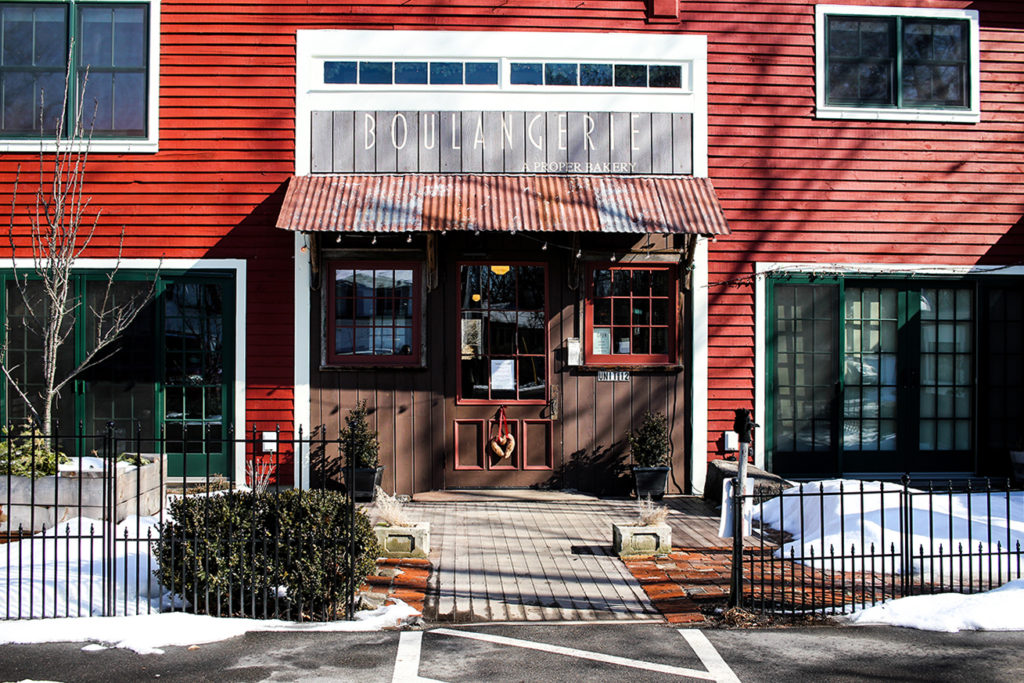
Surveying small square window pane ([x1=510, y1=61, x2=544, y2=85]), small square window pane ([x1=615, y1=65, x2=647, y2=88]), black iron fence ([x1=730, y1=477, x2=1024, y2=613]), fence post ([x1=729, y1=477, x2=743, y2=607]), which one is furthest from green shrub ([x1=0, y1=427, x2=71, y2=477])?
small square window pane ([x1=615, y1=65, x2=647, y2=88])

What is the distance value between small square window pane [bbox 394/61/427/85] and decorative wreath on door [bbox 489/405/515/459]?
4.33 m

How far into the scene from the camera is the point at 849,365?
11.8m

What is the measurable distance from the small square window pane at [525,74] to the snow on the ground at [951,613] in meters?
7.60

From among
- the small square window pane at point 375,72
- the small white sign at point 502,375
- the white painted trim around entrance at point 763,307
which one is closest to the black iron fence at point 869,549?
the white painted trim around entrance at point 763,307

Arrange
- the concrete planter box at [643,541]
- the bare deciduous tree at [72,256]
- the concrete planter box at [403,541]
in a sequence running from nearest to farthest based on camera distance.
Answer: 1. the concrete planter box at [403,541]
2. the concrete planter box at [643,541]
3. the bare deciduous tree at [72,256]

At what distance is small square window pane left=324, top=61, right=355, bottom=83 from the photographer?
11.3m

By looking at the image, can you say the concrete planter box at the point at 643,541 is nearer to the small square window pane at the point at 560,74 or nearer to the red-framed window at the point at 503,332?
the red-framed window at the point at 503,332

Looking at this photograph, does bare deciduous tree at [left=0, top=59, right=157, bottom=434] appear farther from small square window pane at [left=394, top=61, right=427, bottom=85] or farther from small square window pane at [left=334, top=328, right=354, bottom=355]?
small square window pane at [left=394, top=61, right=427, bottom=85]

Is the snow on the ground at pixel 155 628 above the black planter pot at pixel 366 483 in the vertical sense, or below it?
below

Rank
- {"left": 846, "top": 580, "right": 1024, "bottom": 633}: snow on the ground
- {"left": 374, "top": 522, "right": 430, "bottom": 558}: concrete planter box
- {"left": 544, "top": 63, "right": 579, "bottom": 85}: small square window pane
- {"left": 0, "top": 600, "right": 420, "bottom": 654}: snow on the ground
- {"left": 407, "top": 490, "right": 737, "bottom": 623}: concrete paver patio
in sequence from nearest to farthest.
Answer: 1. {"left": 0, "top": 600, "right": 420, "bottom": 654}: snow on the ground
2. {"left": 846, "top": 580, "right": 1024, "bottom": 633}: snow on the ground
3. {"left": 407, "top": 490, "right": 737, "bottom": 623}: concrete paver patio
4. {"left": 374, "top": 522, "right": 430, "bottom": 558}: concrete planter box
5. {"left": 544, "top": 63, "right": 579, "bottom": 85}: small square window pane

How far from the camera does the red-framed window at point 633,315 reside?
1144cm

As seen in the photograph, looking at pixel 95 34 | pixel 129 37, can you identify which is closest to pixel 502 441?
pixel 129 37

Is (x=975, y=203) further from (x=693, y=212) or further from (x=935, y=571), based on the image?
(x=935, y=571)

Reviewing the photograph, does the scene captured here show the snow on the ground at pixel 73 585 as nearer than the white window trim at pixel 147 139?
Yes
